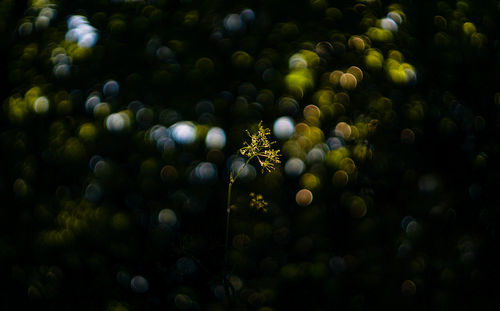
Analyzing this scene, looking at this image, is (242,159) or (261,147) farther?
(242,159)

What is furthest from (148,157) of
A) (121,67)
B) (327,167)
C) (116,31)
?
(327,167)

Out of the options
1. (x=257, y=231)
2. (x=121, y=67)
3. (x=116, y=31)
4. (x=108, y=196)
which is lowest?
(x=257, y=231)

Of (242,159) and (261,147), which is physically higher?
(261,147)

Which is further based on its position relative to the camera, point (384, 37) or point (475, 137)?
point (475, 137)

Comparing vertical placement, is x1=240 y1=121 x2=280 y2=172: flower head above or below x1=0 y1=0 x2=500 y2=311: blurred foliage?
above

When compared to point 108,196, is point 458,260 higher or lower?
lower

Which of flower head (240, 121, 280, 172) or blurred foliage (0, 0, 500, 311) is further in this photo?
blurred foliage (0, 0, 500, 311)

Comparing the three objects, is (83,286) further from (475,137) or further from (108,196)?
(475,137)
